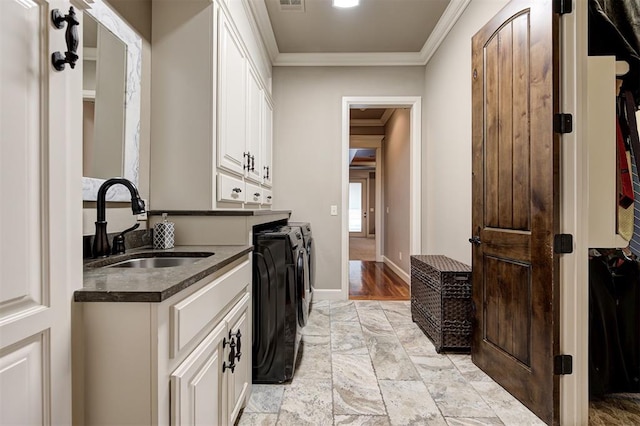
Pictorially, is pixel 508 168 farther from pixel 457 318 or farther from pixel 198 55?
pixel 198 55

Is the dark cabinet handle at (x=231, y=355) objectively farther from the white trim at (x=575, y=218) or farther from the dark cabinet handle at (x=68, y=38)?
the white trim at (x=575, y=218)

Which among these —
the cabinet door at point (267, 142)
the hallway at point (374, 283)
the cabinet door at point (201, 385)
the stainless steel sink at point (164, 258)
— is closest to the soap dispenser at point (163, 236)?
the stainless steel sink at point (164, 258)

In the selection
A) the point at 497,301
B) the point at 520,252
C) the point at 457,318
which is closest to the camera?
the point at 520,252

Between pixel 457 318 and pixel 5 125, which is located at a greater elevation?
pixel 5 125

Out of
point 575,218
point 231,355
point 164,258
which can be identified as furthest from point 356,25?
point 231,355

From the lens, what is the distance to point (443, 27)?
293 centimetres

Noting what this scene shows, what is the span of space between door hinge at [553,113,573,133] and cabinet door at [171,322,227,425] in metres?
1.72

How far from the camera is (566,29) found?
4.90 ft

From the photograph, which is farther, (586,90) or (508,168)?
(508,168)

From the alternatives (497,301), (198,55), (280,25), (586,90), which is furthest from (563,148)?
(280,25)

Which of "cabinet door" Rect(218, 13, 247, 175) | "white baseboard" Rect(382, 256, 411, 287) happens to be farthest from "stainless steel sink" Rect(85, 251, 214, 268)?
"white baseboard" Rect(382, 256, 411, 287)

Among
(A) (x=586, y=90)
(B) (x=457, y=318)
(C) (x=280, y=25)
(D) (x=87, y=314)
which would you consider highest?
(C) (x=280, y=25)

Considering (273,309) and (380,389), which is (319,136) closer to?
(273,309)

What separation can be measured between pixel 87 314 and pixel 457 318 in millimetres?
2223
